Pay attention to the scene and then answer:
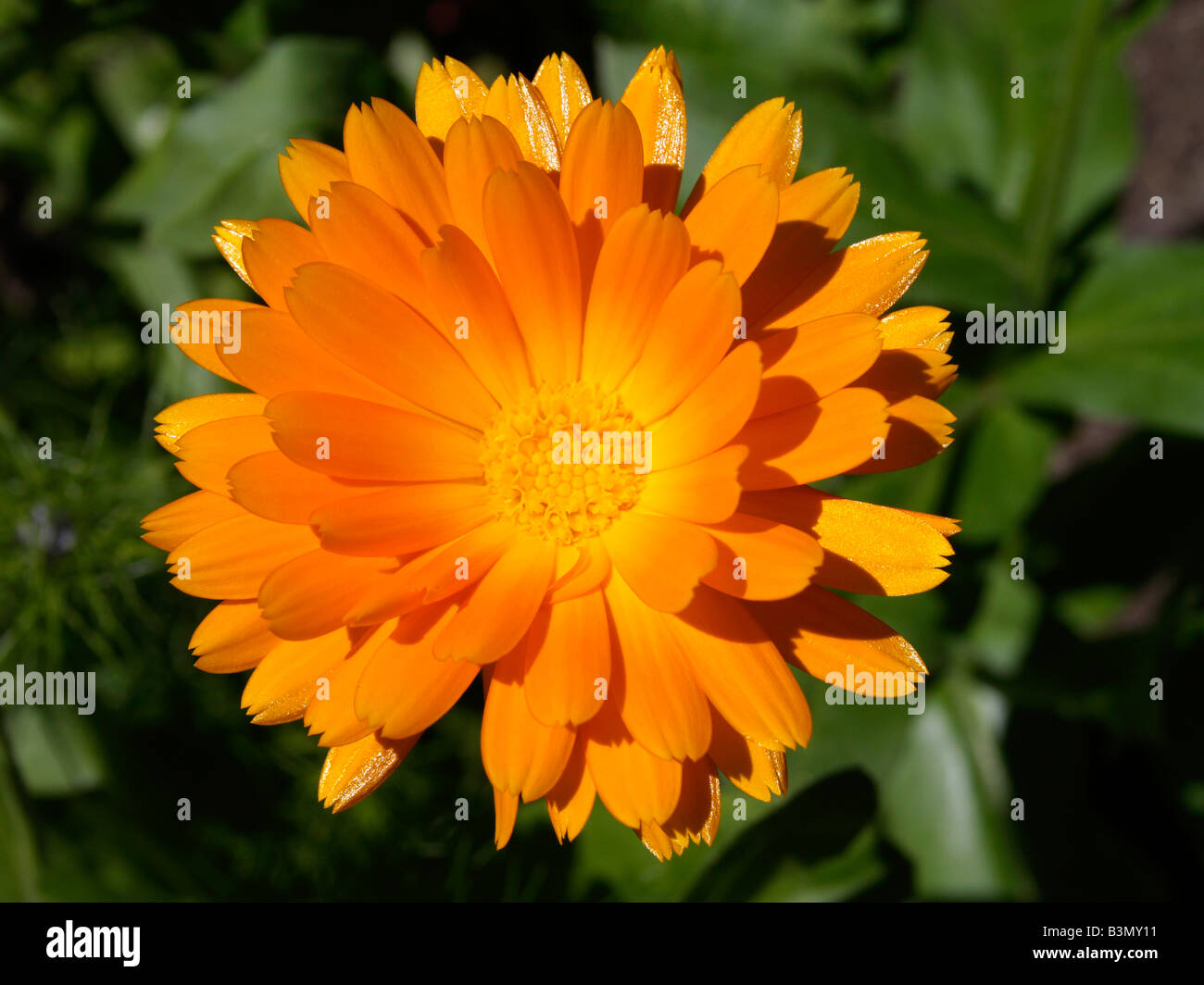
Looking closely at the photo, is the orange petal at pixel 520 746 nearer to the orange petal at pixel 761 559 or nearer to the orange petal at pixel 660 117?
the orange petal at pixel 761 559

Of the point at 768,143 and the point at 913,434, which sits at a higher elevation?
the point at 768,143

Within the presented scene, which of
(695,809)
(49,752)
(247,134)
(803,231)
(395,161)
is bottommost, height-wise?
(49,752)

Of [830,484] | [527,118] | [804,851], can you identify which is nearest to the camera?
[527,118]

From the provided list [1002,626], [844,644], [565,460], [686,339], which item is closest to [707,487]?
[686,339]

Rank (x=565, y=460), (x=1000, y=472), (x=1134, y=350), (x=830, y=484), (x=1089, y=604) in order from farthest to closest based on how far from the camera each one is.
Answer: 1. (x=1089, y=604)
2. (x=1000, y=472)
3. (x=1134, y=350)
4. (x=830, y=484)
5. (x=565, y=460)

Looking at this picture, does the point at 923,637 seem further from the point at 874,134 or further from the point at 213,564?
the point at 213,564

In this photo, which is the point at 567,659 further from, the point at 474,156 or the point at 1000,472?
the point at 1000,472

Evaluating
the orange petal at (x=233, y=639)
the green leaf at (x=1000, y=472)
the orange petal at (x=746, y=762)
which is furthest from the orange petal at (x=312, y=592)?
the green leaf at (x=1000, y=472)

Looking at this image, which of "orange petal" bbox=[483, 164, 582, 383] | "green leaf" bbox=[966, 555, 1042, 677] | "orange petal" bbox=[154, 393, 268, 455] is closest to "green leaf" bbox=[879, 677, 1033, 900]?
"green leaf" bbox=[966, 555, 1042, 677]

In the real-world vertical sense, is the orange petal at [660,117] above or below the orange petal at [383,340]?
above

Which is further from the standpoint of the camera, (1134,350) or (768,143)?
(1134,350)
